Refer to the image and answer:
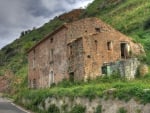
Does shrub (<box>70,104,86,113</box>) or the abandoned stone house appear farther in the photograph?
the abandoned stone house

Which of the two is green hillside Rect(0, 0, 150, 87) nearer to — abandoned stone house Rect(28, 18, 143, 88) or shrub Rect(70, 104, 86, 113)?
abandoned stone house Rect(28, 18, 143, 88)

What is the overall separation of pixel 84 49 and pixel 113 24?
31090 millimetres

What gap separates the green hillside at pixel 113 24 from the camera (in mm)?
60938

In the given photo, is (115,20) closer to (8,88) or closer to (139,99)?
(8,88)

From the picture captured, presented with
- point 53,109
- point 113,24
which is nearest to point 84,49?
point 53,109

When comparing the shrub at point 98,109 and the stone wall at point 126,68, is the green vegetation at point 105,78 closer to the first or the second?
the shrub at point 98,109

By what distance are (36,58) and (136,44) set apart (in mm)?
15216

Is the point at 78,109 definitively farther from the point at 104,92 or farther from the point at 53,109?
the point at 53,109

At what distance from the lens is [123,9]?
8400 centimetres

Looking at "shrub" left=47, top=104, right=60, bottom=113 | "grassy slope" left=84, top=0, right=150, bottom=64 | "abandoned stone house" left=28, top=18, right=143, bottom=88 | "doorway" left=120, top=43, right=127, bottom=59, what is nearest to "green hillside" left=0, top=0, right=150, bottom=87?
"grassy slope" left=84, top=0, right=150, bottom=64

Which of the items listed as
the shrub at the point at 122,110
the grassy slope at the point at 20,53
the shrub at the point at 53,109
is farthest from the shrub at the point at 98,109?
the grassy slope at the point at 20,53

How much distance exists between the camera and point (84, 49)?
146 feet

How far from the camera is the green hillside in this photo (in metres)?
60.9

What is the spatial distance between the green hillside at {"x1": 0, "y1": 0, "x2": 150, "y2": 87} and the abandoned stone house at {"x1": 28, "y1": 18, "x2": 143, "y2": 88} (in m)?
3.55
